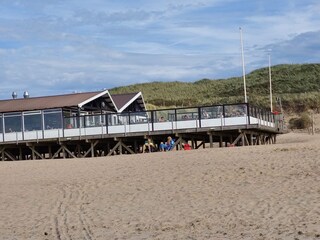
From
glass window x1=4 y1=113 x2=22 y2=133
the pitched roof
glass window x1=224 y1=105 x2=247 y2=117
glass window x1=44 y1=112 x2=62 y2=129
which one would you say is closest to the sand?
glass window x1=224 y1=105 x2=247 y2=117

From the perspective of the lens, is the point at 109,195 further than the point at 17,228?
Yes

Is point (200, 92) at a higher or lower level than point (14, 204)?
higher

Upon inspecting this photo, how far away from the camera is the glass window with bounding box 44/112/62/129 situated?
35.5 m

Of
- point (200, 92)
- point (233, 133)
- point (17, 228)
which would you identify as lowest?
point (17, 228)

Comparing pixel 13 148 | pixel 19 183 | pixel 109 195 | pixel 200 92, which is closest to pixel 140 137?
pixel 13 148

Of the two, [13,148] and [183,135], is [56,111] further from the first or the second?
[183,135]

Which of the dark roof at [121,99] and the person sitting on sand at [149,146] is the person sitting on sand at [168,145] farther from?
the dark roof at [121,99]

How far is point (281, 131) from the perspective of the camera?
44.0 m

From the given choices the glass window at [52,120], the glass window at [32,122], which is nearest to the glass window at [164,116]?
the glass window at [52,120]

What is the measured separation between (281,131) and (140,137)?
13.8 m

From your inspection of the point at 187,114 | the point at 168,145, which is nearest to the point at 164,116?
the point at 187,114

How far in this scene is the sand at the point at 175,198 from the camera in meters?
12.2

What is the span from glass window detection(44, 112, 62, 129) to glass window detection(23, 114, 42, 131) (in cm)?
38

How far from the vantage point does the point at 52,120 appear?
1412 inches
